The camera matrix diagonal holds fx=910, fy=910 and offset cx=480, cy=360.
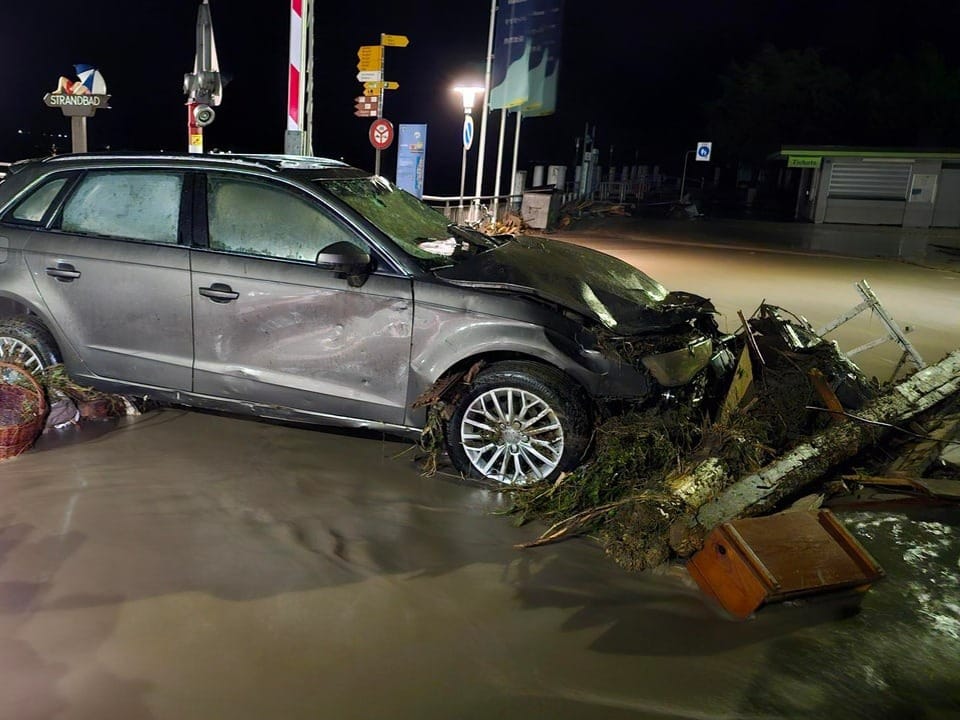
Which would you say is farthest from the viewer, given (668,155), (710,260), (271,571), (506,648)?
(668,155)

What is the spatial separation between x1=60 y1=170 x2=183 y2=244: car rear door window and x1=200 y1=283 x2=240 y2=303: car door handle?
411 millimetres

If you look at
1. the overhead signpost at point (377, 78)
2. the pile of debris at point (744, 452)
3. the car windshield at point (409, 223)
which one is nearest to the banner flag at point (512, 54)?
the overhead signpost at point (377, 78)

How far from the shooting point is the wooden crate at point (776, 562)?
12.8ft

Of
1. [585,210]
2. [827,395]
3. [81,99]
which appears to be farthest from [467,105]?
[827,395]

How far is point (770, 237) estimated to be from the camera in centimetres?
2400

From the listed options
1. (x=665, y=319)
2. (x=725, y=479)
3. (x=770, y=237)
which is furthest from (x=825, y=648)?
(x=770, y=237)

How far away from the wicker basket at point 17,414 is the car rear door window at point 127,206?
1.01 m

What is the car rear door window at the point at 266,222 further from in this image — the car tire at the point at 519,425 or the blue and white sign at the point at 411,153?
the blue and white sign at the point at 411,153

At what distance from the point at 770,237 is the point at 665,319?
19987 mm

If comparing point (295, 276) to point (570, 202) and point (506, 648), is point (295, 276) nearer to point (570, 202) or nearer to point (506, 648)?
point (506, 648)

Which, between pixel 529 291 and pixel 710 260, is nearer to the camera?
pixel 529 291

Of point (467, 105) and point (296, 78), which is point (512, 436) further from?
point (467, 105)

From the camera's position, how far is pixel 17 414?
5.50 m

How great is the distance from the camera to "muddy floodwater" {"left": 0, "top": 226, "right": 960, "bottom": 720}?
130 inches
